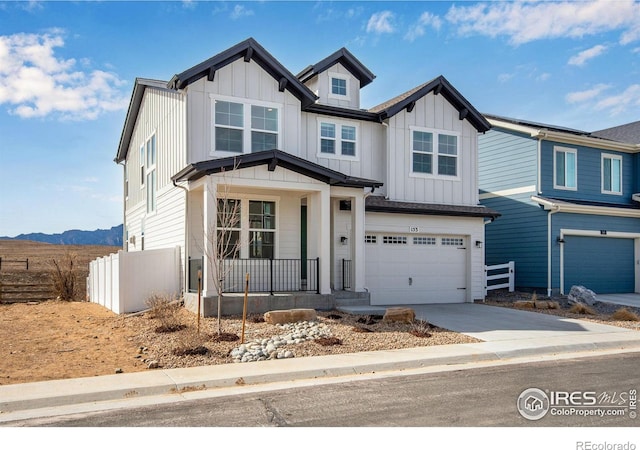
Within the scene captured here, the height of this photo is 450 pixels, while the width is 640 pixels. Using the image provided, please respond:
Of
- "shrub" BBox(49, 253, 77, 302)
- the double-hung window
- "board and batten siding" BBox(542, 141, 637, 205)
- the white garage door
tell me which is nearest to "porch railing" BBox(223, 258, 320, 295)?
the white garage door

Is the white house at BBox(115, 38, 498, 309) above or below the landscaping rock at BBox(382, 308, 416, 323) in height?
above

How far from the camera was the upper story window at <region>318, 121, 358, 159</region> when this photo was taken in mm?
17312

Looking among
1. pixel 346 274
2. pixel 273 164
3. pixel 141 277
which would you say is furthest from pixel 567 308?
pixel 141 277

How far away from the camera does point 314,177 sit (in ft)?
48.0

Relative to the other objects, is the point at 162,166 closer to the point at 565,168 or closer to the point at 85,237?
the point at 565,168

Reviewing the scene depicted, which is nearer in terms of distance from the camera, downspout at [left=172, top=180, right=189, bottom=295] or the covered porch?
the covered porch

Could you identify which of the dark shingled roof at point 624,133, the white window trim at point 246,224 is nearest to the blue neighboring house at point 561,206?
the dark shingled roof at point 624,133

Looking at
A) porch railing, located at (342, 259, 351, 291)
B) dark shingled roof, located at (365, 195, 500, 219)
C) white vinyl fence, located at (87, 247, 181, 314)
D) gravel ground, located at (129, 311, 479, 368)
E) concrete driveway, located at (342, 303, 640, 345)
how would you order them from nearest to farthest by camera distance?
gravel ground, located at (129, 311, 479, 368) → concrete driveway, located at (342, 303, 640, 345) → white vinyl fence, located at (87, 247, 181, 314) → porch railing, located at (342, 259, 351, 291) → dark shingled roof, located at (365, 195, 500, 219)

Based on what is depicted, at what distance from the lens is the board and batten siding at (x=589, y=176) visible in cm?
2092

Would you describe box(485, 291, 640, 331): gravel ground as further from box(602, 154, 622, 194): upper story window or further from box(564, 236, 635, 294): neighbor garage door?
box(602, 154, 622, 194): upper story window

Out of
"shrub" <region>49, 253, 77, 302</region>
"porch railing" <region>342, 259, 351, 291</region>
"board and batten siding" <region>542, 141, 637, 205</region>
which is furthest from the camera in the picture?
"board and batten siding" <region>542, 141, 637, 205</region>

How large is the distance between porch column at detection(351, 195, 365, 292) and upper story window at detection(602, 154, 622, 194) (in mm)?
12472

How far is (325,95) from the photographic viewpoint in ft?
60.5

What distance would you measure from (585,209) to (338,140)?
10090 mm
